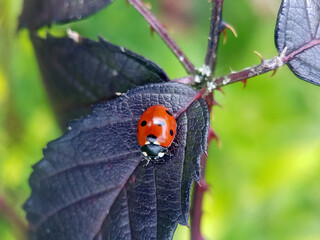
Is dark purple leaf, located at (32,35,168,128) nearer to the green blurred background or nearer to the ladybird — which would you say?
the ladybird

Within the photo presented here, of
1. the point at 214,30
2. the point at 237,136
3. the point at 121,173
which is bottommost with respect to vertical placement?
the point at 121,173

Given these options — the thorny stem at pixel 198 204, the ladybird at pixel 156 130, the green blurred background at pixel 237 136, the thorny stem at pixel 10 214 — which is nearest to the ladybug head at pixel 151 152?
the ladybird at pixel 156 130

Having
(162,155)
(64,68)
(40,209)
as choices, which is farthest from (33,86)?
(162,155)

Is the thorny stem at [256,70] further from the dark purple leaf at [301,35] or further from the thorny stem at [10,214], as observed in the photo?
the thorny stem at [10,214]

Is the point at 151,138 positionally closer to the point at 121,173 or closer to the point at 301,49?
the point at 121,173

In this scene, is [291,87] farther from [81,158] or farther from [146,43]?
[81,158]

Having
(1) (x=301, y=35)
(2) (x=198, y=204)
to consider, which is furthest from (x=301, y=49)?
(2) (x=198, y=204)
